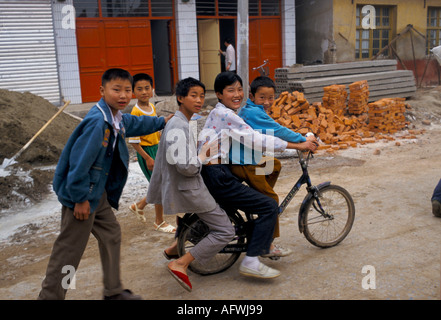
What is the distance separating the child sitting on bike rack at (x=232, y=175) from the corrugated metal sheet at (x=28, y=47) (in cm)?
1028

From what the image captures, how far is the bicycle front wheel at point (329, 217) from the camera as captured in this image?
3979 mm

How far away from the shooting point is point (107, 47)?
43.1ft

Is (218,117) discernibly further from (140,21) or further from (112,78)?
(140,21)

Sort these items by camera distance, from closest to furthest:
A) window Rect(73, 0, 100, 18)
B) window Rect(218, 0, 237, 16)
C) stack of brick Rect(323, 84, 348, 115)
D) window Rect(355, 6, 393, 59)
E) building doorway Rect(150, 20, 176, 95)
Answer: stack of brick Rect(323, 84, 348, 115) < window Rect(73, 0, 100, 18) < window Rect(218, 0, 237, 16) < building doorway Rect(150, 20, 176, 95) < window Rect(355, 6, 393, 59)

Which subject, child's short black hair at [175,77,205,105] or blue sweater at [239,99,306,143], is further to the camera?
blue sweater at [239,99,306,143]

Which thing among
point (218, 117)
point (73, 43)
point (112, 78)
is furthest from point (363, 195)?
point (73, 43)

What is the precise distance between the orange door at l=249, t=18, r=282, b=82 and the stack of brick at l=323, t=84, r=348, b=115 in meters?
5.57

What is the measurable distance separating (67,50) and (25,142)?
6052 millimetres

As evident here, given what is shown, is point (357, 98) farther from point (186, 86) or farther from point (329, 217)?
point (186, 86)

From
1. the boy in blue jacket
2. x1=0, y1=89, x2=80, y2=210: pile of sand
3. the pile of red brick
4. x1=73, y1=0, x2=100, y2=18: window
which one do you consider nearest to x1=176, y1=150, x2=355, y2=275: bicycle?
the boy in blue jacket

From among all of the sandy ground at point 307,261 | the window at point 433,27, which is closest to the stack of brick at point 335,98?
the sandy ground at point 307,261

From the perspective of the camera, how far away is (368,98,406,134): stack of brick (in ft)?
32.3

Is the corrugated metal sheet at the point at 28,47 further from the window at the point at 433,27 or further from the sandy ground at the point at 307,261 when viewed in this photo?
the window at the point at 433,27

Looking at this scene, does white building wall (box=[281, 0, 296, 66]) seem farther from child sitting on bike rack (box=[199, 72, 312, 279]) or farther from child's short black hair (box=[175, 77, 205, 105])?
child's short black hair (box=[175, 77, 205, 105])
